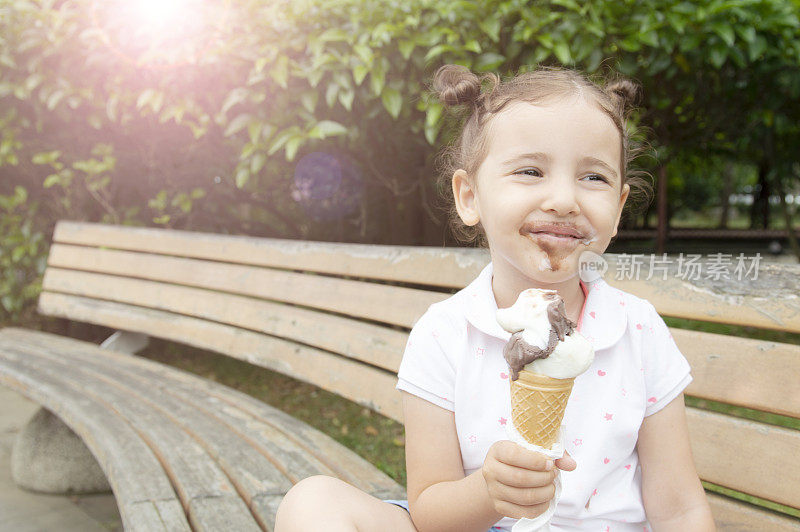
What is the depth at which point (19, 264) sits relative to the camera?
4.76 meters

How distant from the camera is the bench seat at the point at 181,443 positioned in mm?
1930

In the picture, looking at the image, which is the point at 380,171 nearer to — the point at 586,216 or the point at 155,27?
the point at 155,27

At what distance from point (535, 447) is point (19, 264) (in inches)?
178

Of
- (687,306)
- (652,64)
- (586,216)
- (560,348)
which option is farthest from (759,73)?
(560,348)

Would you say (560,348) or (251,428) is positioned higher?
(560,348)

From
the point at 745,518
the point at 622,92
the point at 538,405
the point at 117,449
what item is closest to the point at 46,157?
the point at 117,449

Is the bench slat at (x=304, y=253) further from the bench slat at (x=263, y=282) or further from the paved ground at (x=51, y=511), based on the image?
the paved ground at (x=51, y=511)

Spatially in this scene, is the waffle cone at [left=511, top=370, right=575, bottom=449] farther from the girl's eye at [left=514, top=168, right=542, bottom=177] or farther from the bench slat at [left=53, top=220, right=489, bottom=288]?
the bench slat at [left=53, top=220, right=489, bottom=288]

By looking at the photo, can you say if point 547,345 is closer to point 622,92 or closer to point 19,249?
point 622,92

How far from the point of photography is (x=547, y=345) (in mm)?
1126

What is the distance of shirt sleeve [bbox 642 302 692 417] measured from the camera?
1509 mm

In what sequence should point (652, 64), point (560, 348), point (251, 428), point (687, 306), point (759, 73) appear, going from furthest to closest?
point (759, 73) → point (652, 64) → point (251, 428) → point (687, 306) → point (560, 348)

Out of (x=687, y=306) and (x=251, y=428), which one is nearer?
(x=687, y=306)

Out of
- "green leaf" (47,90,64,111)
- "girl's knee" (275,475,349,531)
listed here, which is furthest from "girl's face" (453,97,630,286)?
"green leaf" (47,90,64,111)
